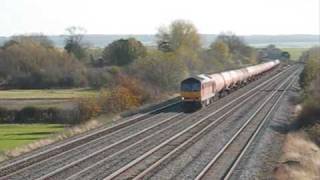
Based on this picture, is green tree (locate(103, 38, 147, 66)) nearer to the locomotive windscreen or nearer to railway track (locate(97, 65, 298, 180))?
the locomotive windscreen

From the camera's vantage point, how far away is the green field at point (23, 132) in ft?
158

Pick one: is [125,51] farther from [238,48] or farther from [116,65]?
[238,48]

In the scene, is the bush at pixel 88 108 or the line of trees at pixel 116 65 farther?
the line of trees at pixel 116 65

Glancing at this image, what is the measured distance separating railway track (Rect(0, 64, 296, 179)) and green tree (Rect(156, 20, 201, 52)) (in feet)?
304

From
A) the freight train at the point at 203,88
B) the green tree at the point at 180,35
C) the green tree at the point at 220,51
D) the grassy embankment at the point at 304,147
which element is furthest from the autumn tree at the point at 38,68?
the grassy embankment at the point at 304,147

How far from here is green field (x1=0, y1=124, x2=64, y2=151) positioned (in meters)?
48.0

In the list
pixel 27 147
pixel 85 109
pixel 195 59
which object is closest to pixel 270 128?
pixel 27 147

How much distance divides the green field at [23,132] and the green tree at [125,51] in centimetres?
5313

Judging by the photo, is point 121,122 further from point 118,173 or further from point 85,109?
point 85,109

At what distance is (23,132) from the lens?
56625 mm

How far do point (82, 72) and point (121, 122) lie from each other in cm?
7763

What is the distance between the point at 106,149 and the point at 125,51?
9168 centimetres

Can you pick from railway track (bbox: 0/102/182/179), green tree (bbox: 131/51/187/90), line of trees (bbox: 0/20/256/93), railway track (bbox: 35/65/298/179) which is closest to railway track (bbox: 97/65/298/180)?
railway track (bbox: 35/65/298/179)

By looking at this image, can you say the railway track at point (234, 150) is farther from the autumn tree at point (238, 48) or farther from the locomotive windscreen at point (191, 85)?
the autumn tree at point (238, 48)
